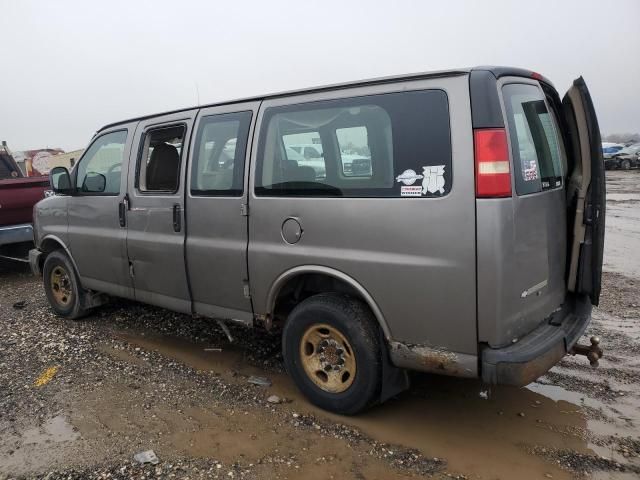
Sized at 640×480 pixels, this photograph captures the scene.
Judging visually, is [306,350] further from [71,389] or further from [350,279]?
[71,389]

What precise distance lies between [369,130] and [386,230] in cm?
67

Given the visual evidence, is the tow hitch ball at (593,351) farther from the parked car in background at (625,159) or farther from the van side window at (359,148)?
the parked car in background at (625,159)

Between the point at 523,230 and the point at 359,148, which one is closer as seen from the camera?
the point at 523,230

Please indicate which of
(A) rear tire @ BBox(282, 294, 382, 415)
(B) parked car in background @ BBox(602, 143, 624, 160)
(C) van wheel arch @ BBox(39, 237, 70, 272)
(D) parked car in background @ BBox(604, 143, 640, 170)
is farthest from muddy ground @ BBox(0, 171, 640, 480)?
(B) parked car in background @ BBox(602, 143, 624, 160)

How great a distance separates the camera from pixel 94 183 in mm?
5156

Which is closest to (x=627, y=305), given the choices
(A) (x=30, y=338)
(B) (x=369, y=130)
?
(B) (x=369, y=130)

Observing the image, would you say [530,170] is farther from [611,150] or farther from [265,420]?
[611,150]

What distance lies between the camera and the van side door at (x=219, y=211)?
3887 mm

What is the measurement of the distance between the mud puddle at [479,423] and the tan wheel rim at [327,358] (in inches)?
9.4

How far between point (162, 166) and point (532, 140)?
3155 mm

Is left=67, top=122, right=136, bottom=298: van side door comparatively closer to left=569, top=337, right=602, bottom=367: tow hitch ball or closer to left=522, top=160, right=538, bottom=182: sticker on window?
left=522, top=160, right=538, bottom=182: sticker on window

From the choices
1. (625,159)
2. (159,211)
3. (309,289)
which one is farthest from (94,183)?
(625,159)

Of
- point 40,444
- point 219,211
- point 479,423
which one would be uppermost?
point 219,211

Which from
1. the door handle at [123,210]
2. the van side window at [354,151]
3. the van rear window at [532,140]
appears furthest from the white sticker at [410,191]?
the door handle at [123,210]
